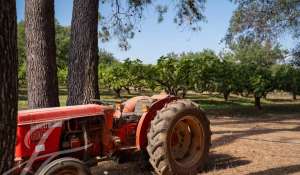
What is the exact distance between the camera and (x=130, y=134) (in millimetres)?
7090

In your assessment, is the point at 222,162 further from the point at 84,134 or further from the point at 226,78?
the point at 226,78

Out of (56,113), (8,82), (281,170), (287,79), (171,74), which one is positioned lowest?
(281,170)

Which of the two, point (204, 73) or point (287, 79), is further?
point (287, 79)

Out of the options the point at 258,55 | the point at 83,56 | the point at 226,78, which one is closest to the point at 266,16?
the point at 226,78

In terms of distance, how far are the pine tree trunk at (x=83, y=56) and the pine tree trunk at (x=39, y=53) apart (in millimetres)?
453

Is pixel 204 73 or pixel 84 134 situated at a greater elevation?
pixel 204 73

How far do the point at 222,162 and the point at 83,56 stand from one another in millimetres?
3562

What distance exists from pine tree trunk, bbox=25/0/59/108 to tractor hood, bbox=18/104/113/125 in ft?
9.67

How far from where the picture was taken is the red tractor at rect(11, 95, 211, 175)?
573 cm

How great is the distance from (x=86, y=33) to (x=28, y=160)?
402cm

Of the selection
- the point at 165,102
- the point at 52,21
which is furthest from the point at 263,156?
the point at 52,21

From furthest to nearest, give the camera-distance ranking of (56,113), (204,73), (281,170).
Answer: (204,73) < (281,170) < (56,113)

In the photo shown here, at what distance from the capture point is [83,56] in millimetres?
9164

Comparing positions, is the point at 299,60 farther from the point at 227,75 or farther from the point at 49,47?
the point at 49,47
